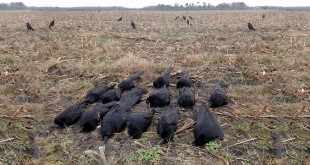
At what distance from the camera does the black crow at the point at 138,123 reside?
6.29 metres

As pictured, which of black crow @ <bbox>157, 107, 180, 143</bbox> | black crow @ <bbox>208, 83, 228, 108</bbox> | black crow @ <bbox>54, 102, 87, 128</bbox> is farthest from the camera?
black crow @ <bbox>208, 83, 228, 108</bbox>

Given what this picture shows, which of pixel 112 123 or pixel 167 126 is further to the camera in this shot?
pixel 112 123

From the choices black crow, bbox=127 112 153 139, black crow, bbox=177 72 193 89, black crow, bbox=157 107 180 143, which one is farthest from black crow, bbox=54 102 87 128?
black crow, bbox=177 72 193 89

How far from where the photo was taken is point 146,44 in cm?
1485

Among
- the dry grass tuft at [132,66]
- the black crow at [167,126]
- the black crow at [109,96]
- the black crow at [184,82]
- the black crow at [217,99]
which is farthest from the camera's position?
the dry grass tuft at [132,66]

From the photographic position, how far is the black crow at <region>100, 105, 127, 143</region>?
20.6 ft

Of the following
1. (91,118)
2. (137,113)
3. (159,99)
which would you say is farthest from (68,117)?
(159,99)

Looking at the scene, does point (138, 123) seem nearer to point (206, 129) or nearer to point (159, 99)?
point (159, 99)

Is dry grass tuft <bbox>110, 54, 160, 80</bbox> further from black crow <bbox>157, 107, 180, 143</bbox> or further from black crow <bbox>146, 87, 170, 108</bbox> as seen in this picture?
black crow <bbox>157, 107, 180, 143</bbox>

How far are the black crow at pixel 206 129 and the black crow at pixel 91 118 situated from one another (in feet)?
4.64

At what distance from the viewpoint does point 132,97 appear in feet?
24.3

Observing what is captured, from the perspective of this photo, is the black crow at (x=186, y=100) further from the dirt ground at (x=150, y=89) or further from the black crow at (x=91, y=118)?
the black crow at (x=91, y=118)

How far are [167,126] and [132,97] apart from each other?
53.3 inches

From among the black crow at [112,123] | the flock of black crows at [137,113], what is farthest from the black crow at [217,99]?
the black crow at [112,123]
